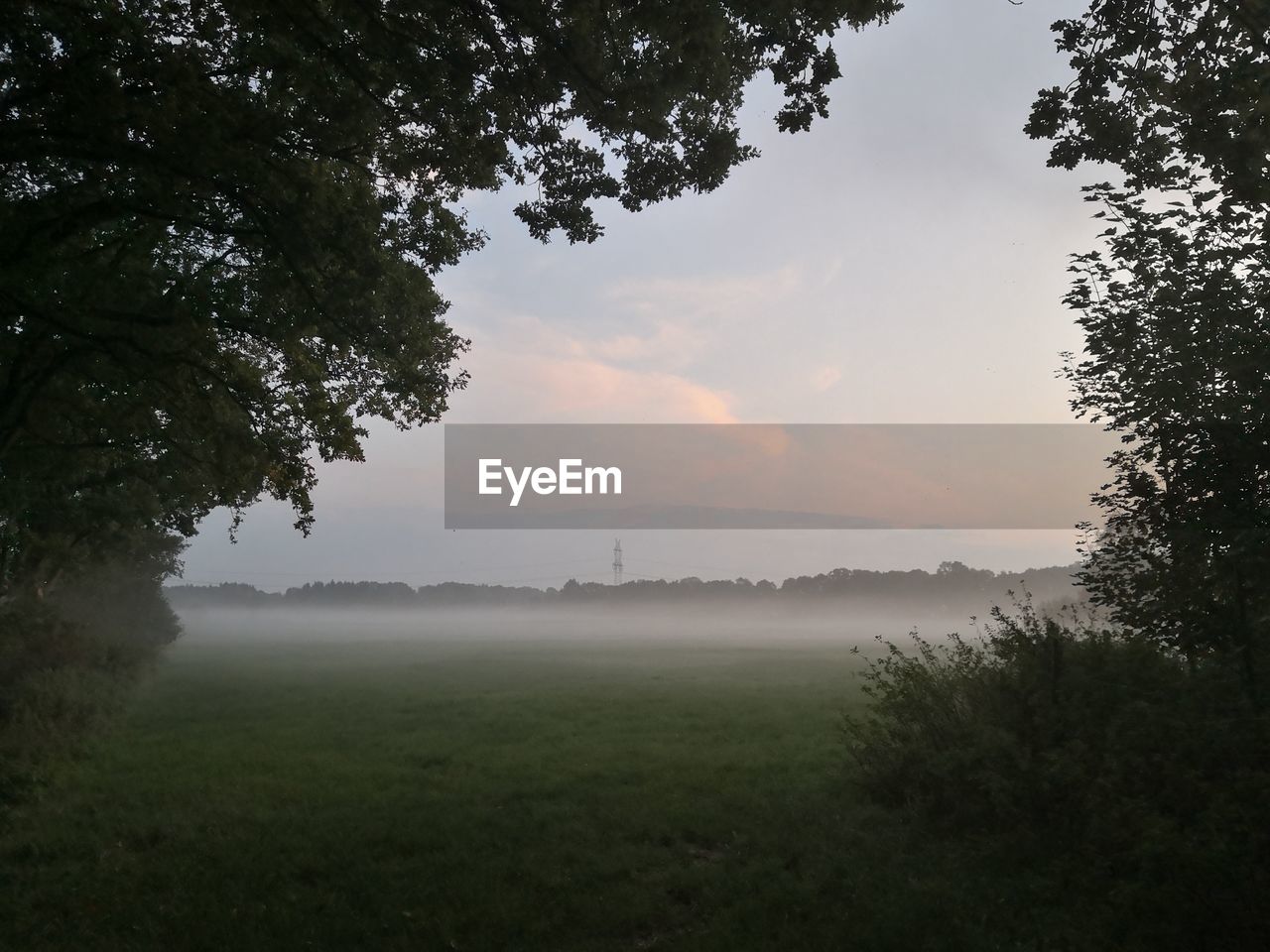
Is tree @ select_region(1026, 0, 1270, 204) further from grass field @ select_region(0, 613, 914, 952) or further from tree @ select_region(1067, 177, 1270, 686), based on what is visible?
grass field @ select_region(0, 613, 914, 952)

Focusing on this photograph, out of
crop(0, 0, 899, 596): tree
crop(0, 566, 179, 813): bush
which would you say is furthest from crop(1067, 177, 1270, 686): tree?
crop(0, 566, 179, 813): bush

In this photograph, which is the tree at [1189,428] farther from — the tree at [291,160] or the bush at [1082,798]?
the tree at [291,160]

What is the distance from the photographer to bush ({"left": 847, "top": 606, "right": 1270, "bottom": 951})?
7551mm

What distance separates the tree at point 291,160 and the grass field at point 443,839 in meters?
6.11

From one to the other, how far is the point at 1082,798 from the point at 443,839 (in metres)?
8.53

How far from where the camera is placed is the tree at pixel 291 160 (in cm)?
945

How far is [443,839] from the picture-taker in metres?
11.2

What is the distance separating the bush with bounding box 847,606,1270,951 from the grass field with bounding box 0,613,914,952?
1320 millimetres

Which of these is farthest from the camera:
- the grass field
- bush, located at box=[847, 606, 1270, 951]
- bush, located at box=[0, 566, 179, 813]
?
bush, located at box=[0, 566, 179, 813]

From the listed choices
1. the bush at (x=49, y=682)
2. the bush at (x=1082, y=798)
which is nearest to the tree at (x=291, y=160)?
the bush at (x=49, y=682)

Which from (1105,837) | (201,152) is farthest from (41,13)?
(1105,837)

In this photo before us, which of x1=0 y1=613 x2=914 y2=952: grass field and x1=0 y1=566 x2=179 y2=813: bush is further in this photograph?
x1=0 y1=566 x2=179 y2=813: bush

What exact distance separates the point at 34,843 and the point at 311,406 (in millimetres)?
8372

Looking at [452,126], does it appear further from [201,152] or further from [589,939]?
[589,939]
